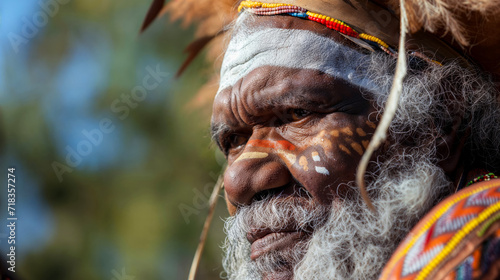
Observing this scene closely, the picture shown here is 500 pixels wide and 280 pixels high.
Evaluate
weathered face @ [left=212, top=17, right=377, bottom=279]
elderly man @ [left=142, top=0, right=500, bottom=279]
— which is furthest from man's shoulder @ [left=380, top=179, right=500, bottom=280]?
weathered face @ [left=212, top=17, right=377, bottom=279]

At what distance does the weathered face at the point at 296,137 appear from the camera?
6.33ft

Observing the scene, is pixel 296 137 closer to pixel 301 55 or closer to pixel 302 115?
pixel 302 115

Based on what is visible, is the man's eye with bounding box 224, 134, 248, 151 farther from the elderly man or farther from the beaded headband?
the beaded headband

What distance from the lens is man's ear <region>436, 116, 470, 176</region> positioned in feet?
6.63

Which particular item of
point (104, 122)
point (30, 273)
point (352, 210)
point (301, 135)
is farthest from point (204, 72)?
point (30, 273)

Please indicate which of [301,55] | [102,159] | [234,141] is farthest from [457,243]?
[102,159]

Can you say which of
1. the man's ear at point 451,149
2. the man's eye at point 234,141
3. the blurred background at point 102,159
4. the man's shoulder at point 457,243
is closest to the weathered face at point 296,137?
the man's eye at point 234,141

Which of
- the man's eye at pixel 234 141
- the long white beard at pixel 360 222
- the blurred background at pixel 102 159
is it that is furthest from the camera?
the blurred background at pixel 102 159

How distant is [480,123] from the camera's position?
2.16 meters

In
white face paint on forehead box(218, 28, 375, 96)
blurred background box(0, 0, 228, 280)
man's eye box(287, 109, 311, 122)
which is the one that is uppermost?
white face paint on forehead box(218, 28, 375, 96)

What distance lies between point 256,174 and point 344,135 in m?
0.36

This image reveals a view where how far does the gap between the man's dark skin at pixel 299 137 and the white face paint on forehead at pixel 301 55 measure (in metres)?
0.03

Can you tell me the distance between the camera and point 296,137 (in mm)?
2047

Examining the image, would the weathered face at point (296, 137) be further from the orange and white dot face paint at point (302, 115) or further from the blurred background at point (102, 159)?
the blurred background at point (102, 159)
